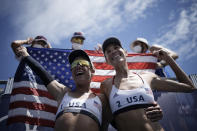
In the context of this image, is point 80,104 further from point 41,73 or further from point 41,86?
point 41,86

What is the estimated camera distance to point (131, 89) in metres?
2.25

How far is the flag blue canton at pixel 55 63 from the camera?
3.87 metres

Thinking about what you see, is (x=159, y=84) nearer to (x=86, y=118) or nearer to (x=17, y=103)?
(x=86, y=118)

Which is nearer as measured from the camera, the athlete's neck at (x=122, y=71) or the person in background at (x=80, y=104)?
the person in background at (x=80, y=104)

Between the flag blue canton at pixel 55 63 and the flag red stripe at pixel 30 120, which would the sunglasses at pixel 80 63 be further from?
the flag red stripe at pixel 30 120

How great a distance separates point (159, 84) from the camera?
2.59 m

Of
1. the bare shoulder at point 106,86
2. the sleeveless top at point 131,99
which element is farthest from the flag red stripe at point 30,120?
the sleeveless top at point 131,99

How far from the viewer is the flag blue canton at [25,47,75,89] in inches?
152

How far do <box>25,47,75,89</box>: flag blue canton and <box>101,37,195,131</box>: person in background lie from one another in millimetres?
1559

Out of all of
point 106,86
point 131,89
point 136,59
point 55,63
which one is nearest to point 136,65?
point 136,59

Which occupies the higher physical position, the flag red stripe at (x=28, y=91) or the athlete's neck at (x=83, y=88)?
the flag red stripe at (x=28, y=91)

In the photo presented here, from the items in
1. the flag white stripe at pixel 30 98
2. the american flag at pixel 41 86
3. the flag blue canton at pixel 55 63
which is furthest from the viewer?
the flag blue canton at pixel 55 63

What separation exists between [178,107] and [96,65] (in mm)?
2813

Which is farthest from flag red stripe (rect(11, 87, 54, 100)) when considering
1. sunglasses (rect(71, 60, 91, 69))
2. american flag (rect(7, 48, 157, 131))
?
sunglasses (rect(71, 60, 91, 69))
